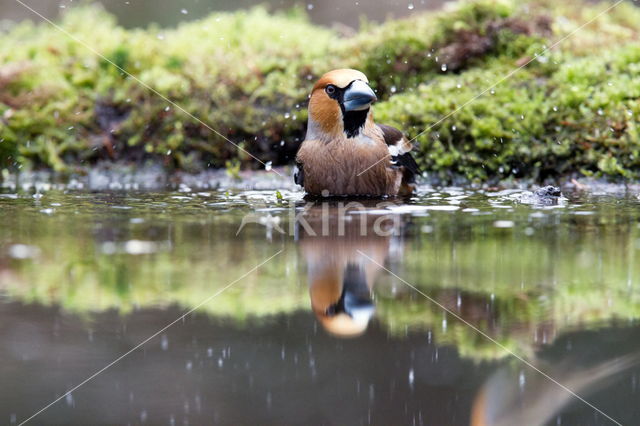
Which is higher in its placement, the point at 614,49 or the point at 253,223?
the point at 614,49

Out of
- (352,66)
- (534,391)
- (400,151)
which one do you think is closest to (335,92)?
(400,151)

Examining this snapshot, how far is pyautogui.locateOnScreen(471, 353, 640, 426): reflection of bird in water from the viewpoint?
1795 mm

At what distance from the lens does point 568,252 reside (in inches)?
120

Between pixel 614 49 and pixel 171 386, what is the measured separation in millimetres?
6203

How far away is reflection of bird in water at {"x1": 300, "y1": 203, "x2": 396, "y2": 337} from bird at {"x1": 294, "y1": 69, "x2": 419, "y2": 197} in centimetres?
73

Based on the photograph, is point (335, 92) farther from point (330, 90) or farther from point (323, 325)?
point (323, 325)

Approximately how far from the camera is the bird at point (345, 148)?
4816mm

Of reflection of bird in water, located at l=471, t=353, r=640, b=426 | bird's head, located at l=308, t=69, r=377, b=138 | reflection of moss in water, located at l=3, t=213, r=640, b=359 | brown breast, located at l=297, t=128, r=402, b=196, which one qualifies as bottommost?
reflection of bird in water, located at l=471, t=353, r=640, b=426

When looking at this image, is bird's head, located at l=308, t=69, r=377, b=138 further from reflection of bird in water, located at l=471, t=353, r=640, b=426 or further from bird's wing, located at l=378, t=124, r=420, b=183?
reflection of bird in water, located at l=471, t=353, r=640, b=426

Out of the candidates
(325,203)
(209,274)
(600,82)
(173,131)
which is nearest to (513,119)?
(600,82)

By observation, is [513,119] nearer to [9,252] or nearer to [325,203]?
[325,203]

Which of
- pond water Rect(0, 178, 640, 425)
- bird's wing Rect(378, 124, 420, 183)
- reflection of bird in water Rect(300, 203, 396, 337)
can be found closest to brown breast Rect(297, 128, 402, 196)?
bird's wing Rect(378, 124, 420, 183)

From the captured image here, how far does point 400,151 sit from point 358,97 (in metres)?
0.60

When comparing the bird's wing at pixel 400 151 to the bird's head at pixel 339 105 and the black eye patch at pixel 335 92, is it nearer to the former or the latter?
the bird's head at pixel 339 105
